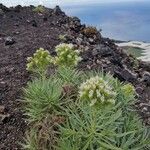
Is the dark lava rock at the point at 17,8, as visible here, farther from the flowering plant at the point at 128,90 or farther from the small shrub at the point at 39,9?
the flowering plant at the point at 128,90

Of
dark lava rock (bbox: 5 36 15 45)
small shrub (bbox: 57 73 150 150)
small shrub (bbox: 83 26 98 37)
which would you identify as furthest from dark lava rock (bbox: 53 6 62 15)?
small shrub (bbox: 57 73 150 150)

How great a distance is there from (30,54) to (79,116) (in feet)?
22.7

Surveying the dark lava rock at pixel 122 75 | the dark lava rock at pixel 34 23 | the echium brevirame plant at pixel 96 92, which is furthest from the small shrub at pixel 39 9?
the echium brevirame plant at pixel 96 92

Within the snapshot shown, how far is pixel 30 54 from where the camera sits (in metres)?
15.1

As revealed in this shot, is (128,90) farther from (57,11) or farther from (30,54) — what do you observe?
(57,11)

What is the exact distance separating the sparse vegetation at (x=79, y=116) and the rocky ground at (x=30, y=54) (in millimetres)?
433

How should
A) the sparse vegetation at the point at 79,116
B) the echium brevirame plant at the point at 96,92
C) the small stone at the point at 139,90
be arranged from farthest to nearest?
1. the small stone at the point at 139,90
2. the sparse vegetation at the point at 79,116
3. the echium brevirame plant at the point at 96,92

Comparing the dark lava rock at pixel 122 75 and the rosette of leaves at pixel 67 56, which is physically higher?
the rosette of leaves at pixel 67 56

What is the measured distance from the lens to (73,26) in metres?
21.6

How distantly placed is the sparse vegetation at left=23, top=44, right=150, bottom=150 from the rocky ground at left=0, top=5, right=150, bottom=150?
43cm

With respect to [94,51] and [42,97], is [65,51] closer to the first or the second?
[42,97]

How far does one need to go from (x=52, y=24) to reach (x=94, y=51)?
18.9 ft

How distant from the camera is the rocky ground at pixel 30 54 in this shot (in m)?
10.1

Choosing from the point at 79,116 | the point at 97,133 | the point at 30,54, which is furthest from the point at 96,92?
the point at 30,54
